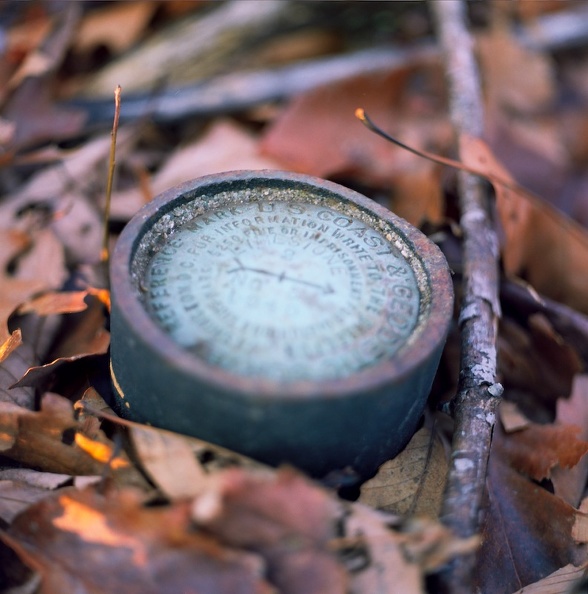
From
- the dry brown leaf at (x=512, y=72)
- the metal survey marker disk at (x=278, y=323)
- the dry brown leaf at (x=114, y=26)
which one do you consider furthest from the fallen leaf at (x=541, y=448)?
the dry brown leaf at (x=114, y=26)

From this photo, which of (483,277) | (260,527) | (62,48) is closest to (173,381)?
(260,527)

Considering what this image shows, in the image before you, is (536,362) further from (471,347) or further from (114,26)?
(114,26)

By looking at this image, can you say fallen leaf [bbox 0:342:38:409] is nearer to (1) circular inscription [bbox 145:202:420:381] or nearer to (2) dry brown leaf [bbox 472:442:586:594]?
(1) circular inscription [bbox 145:202:420:381]

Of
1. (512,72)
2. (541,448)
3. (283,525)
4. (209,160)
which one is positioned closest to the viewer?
(283,525)

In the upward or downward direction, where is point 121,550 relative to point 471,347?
upward

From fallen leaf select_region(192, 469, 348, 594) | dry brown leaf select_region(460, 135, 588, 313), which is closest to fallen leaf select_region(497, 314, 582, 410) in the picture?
dry brown leaf select_region(460, 135, 588, 313)

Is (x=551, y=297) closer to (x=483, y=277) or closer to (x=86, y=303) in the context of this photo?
(x=483, y=277)

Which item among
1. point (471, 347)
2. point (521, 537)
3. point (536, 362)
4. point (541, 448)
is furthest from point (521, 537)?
point (536, 362)
